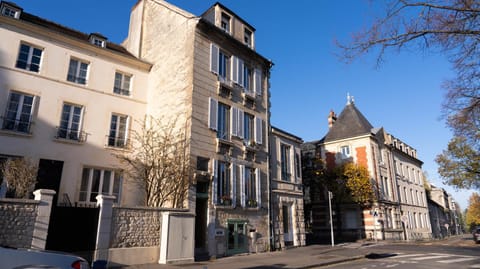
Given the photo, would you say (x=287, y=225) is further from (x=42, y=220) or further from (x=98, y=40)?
(x=98, y=40)

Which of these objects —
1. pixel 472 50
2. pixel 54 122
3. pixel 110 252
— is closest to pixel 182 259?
pixel 110 252

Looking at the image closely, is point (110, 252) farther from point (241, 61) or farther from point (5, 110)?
point (241, 61)

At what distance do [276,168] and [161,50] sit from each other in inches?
359

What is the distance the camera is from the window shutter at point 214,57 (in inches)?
613

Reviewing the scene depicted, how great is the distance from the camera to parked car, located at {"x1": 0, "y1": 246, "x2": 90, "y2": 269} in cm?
393

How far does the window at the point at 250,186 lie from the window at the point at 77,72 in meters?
8.63

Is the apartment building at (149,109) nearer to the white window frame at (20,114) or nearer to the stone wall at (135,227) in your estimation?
the white window frame at (20,114)

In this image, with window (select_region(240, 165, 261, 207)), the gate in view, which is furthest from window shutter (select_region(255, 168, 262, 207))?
the gate

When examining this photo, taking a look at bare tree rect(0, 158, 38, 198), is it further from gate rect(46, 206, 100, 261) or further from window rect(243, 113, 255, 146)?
window rect(243, 113, 255, 146)

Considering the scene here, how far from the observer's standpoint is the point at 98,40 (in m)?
16.3

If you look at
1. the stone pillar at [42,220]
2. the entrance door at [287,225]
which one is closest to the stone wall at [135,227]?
the stone pillar at [42,220]

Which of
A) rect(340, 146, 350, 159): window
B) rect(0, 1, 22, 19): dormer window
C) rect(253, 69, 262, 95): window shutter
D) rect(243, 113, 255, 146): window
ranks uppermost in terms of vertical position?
rect(0, 1, 22, 19): dormer window

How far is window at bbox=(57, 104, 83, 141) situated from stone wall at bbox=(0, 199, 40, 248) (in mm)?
5734

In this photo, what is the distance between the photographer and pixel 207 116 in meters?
14.6
